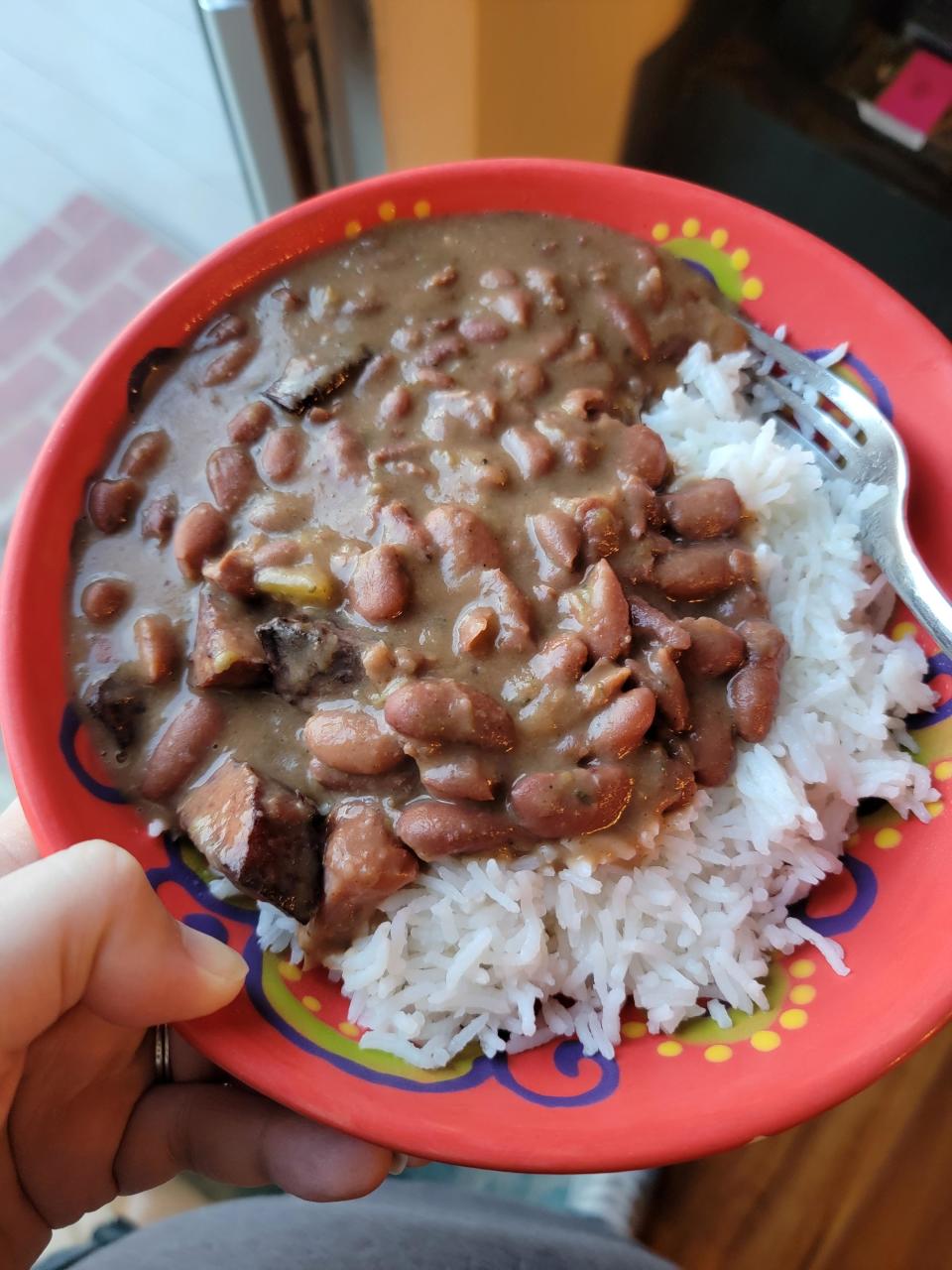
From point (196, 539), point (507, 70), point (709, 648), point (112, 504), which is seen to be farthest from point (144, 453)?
point (507, 70)

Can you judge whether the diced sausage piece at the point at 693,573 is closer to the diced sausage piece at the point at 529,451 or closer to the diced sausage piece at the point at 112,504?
the diced sausage piece at the point at 529,451

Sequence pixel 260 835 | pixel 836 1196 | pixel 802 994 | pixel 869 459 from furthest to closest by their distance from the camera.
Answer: pixel 836 1196
pixel 869 459
pixel 802 994
pixel 260 835

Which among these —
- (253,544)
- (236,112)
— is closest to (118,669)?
(253,544)

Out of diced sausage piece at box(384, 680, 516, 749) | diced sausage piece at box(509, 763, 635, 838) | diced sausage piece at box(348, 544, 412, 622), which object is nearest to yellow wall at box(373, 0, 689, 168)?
diced sausage piece at box(348, 544, 412, 622)

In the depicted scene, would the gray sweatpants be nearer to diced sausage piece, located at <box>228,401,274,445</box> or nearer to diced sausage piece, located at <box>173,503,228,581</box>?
diced sausage piece, located at <box>173,503,228,581</box>

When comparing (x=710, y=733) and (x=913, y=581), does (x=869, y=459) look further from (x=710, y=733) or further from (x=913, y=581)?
(x=710, y=733)
